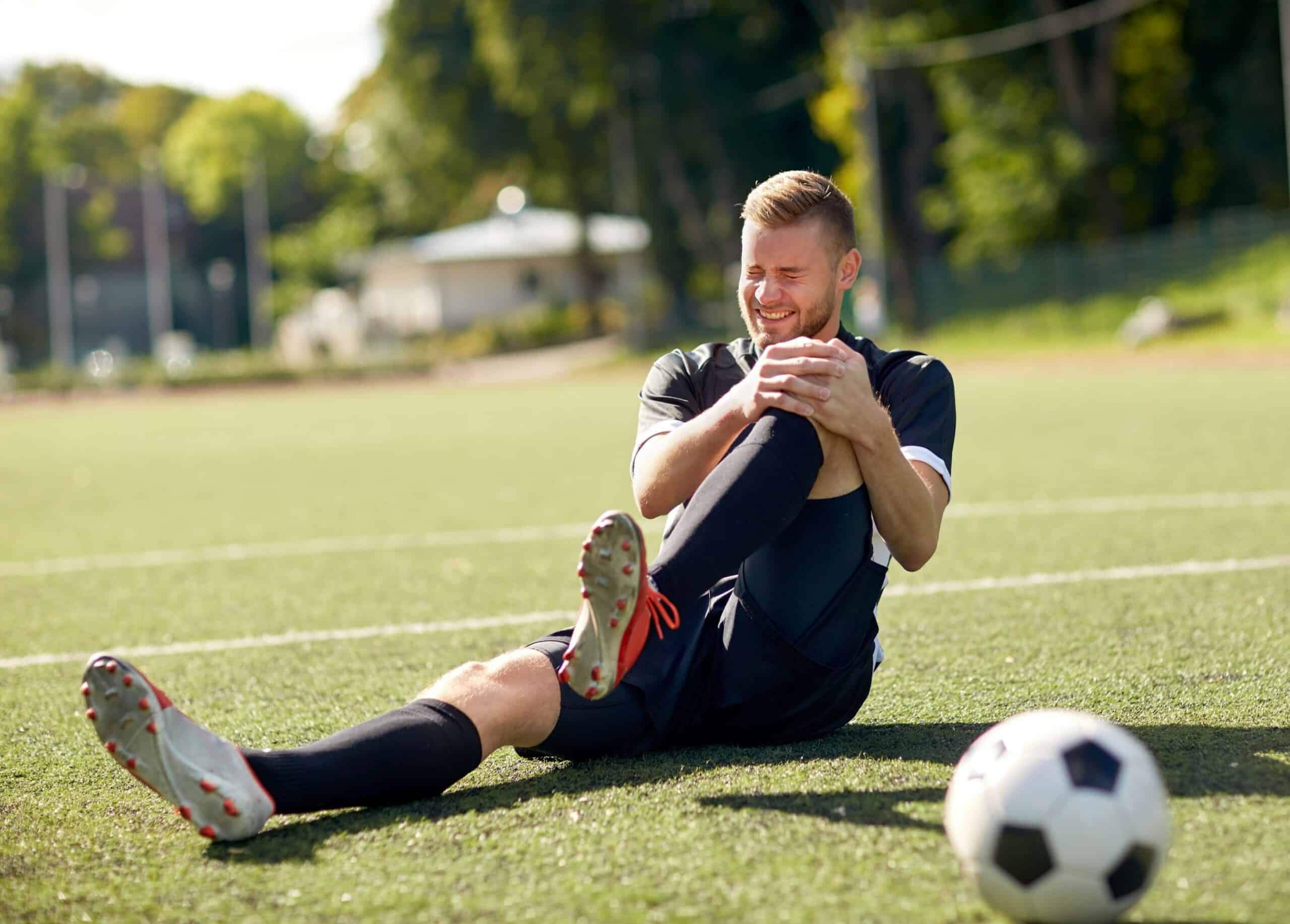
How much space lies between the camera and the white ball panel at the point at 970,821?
239 cm

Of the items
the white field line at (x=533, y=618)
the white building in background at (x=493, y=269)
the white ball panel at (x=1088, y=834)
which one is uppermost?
the white building in background at (x=493, y=269)

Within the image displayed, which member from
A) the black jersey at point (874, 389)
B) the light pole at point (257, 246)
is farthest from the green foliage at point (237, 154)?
the black jersey at point (874, 389)

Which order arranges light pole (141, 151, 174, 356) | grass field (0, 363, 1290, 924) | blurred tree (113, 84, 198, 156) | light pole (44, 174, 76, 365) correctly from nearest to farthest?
grass field (0, 363, 1290, 924), light pole (44, 174, 76, 365), light pole (141, 151, 174, 356), blurred tree (113, 84, 198, 156)

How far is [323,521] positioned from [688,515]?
645 centimetres

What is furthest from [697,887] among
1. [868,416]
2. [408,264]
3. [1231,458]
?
[408,264]

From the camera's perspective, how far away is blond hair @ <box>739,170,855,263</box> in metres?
3.35

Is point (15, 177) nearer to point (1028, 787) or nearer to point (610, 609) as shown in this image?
point (610, 609)

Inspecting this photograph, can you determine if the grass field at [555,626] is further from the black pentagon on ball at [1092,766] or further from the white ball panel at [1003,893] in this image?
the black pentagon on ball at [1092,766]

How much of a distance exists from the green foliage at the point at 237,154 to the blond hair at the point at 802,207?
76972 mm

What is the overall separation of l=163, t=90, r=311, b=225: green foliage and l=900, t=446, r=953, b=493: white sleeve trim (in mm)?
77191

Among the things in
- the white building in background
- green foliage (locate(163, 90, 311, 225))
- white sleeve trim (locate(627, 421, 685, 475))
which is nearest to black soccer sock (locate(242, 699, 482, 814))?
white sleeve trim (locate(627, 421, 685, 475))

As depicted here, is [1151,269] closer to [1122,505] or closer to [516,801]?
[1122,505]

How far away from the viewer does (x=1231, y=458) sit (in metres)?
10.1

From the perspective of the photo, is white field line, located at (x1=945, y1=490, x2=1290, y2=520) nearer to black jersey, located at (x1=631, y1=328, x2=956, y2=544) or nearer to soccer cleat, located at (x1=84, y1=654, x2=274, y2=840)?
black jersey, located at (x1=631, y1=328, x2=956, y2=544)
